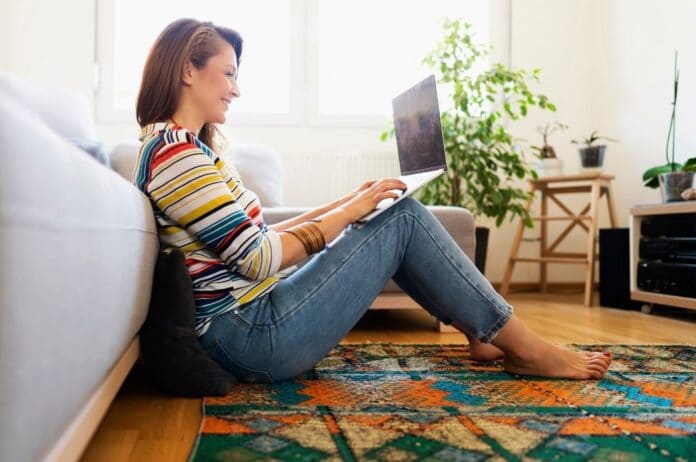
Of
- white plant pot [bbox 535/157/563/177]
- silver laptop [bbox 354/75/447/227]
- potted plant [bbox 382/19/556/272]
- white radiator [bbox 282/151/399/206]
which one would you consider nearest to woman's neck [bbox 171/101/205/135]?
silver laptop [bbox 354/75/447/227]

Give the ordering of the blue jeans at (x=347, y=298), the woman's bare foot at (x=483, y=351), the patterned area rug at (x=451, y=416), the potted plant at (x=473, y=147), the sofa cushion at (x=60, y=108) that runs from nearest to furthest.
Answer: the patterned area rug at (x=451, y=416) < the blue jeans at (x=347, y=298) < the woman's bare foot at (x=483, y=351) < the sofa cushion at (x=60, y=108) < the potted plant at (x=473, y=147)

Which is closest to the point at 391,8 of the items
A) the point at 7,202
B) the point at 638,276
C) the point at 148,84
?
the point at 638,276

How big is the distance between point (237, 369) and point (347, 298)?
258mm

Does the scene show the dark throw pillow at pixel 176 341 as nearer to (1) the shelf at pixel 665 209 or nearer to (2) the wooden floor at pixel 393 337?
(2) the wooden floor at pixel 393 337

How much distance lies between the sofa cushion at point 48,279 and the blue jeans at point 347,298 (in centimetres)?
42

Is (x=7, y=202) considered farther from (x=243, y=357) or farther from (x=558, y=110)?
(x=558, y=110)

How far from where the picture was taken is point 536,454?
3.01 ft

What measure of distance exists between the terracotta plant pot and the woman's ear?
2245 mm

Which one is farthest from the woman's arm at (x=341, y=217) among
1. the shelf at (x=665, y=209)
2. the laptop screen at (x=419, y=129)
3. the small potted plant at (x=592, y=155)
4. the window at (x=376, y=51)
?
the window at (x=376, y=51)

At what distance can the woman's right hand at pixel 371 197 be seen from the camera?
1278 mm

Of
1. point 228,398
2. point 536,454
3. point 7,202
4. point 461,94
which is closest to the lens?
point 7,202

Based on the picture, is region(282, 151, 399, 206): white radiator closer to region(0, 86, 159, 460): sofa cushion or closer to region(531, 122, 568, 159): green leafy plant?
region(531, 122, 568, 159): green leafy plant

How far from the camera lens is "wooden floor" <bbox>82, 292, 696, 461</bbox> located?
39.0 inches

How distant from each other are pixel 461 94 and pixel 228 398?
2.48m
